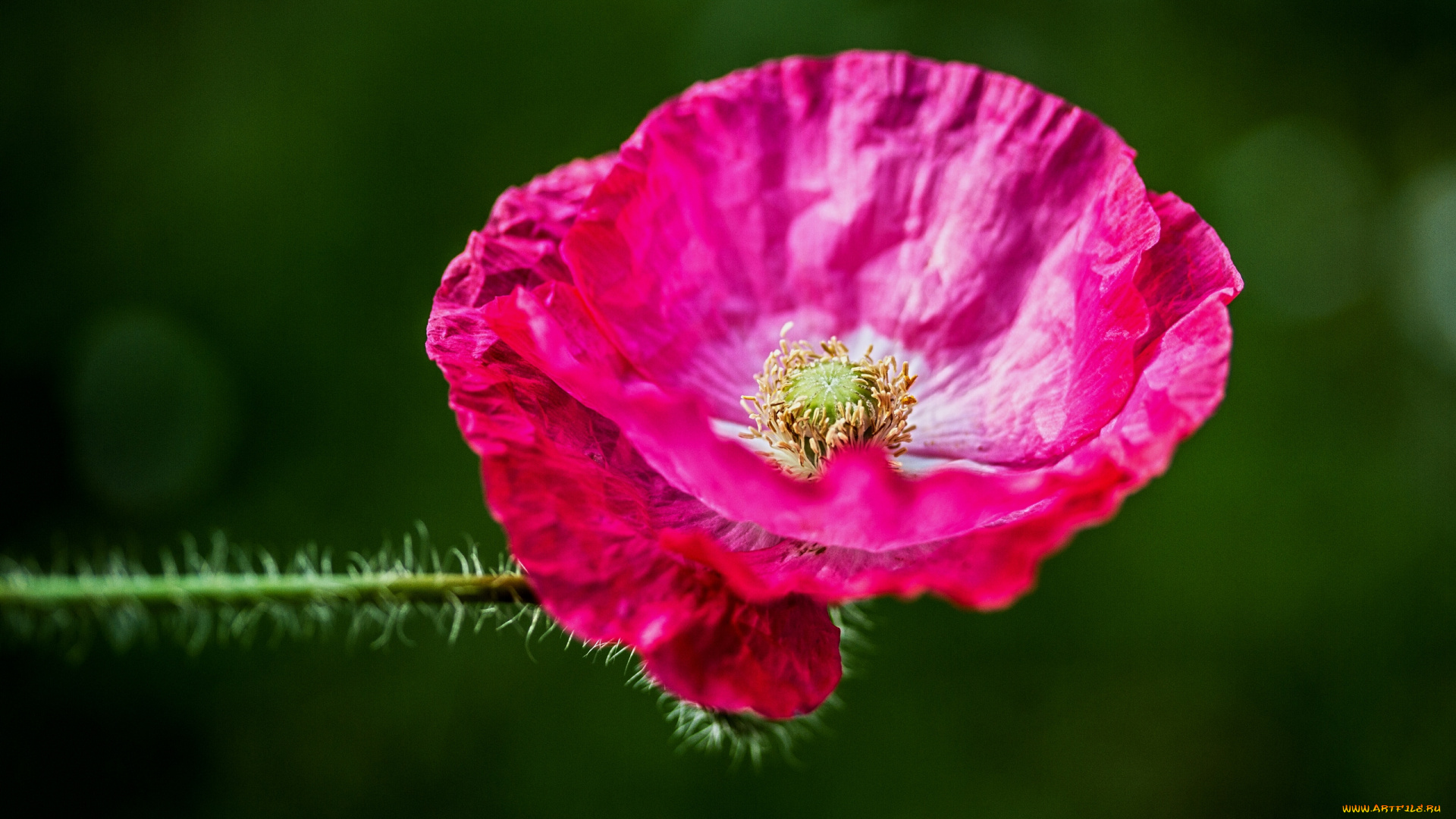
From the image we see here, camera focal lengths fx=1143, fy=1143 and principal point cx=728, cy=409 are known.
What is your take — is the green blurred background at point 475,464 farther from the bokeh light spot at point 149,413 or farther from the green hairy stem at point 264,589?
the green hairy stem at point 264,589

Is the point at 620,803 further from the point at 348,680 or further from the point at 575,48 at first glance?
the point at 575,48

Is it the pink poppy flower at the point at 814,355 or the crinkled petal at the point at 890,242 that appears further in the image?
the crinkled petal at the point at 890,242

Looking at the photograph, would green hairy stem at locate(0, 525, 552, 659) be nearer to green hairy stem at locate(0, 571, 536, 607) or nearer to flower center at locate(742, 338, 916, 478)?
green hairy stem at locate(0, 571, 536, 607)

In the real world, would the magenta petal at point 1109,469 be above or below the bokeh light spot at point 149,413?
above

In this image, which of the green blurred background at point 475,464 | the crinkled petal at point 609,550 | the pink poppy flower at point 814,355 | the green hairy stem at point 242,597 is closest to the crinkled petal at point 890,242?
the pink poppy flower at point 814,355

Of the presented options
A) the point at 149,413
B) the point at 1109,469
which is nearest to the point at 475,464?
the point at 149,413

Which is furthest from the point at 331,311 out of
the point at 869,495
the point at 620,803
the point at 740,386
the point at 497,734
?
the point at 869,495

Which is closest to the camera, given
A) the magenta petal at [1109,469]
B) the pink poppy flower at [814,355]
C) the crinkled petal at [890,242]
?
the magenta petal at [1109,469]
